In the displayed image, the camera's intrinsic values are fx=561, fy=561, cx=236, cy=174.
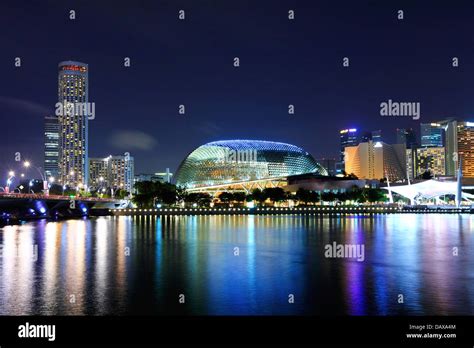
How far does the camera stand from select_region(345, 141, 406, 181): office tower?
178 m

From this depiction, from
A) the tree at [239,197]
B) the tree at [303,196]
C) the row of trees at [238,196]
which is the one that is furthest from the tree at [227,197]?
the tree at [303,196]

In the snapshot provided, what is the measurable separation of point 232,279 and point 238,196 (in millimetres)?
91799

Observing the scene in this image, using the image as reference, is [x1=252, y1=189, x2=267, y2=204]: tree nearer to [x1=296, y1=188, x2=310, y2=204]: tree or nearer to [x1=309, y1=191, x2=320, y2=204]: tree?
[x1=296, y1=188, x2=310, y2=204]: tree

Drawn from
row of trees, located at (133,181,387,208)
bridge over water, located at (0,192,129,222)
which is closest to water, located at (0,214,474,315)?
bridge over water, located at (0,192,129,222)

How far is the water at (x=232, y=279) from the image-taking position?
16.4 meters

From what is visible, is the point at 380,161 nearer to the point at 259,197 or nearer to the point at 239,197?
the point at 239,197

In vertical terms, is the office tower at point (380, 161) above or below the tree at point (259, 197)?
above

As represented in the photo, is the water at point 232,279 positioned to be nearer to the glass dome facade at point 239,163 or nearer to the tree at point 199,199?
the tree at point 199,199

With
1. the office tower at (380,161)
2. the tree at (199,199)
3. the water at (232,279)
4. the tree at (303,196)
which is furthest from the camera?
the office tower at (380,161)

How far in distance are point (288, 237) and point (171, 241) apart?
8.95m

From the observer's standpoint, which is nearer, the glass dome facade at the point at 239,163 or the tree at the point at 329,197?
the tree at the point at 329,197

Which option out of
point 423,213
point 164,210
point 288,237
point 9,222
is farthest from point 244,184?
point 288,237

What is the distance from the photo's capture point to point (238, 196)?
11338cm

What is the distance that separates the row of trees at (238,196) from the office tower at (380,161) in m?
59.9
